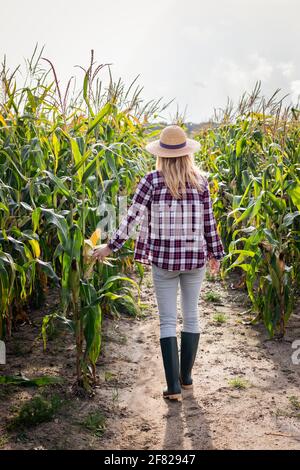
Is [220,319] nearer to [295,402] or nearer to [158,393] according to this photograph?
[158,393]

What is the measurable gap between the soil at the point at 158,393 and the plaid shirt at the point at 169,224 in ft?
3.24

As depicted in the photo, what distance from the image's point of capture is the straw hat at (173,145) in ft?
13.1

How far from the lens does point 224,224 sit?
749cm

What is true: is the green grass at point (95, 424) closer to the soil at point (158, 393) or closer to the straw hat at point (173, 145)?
the soil at point (158, 393)

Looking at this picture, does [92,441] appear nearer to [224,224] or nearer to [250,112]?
[224,224]

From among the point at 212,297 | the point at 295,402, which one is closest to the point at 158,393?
the point at 295,402

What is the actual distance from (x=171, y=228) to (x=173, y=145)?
22.1 inches

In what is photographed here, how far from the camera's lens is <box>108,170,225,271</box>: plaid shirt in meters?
4.03

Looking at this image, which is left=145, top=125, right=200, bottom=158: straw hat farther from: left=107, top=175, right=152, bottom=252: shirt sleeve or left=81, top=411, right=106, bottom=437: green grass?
left=81, top=411, right=106, bottom=437: green grass

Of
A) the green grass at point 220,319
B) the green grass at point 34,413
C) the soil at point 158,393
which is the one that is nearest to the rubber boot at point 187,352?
the soil at point 158,393

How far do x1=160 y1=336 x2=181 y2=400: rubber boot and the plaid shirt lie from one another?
0.54 m

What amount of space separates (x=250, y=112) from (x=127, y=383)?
447 centimetres

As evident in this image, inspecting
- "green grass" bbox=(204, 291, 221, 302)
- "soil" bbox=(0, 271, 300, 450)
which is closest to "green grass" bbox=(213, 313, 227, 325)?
"soil" bbox=(0, 271, 300, 450)

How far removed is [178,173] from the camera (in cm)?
399
